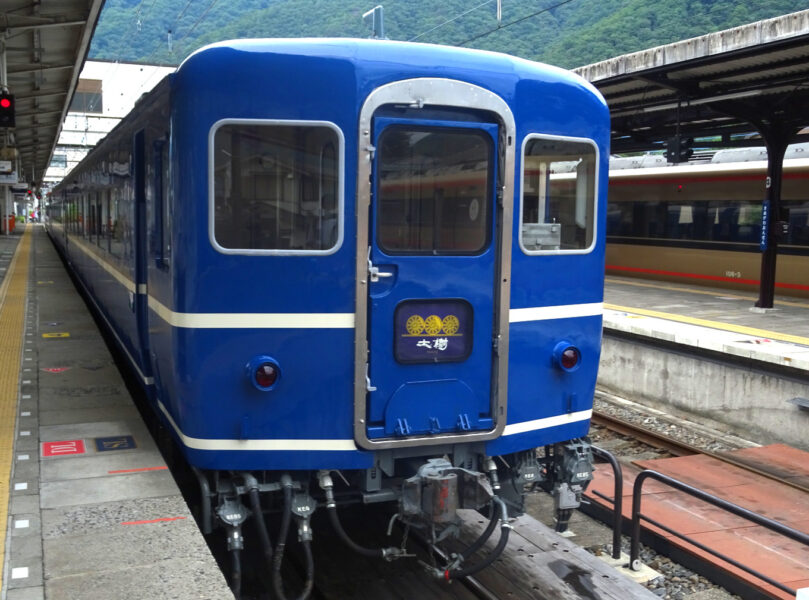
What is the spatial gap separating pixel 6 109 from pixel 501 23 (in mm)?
18155

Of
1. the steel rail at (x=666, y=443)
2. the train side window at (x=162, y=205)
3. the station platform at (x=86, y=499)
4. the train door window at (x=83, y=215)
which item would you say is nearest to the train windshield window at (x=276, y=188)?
the train side window at (x=162, y=205)

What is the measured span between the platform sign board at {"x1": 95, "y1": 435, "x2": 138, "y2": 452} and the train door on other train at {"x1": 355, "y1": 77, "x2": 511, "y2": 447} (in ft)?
6.87

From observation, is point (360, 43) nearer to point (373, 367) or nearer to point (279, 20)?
point (373, 367)

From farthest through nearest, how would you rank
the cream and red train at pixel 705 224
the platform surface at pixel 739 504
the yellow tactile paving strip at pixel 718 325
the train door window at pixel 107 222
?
the cream and red train at pixel 705 224 < the yellow tactile paving strip at pixel 718 325 < the train door window at pixel 107 222 < the platform surface at pixel 739 504

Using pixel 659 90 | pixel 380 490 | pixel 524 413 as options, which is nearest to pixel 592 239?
pixel 524 413

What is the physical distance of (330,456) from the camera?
4465 millimetres

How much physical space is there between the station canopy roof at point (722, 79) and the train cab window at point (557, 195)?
6.04 meters

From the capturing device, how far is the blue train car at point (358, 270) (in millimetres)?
4324

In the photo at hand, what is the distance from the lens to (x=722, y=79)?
12469 mm

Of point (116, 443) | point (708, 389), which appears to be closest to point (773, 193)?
point (708, 389)

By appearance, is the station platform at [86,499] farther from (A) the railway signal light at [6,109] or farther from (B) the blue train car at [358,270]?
(A) the railway signal light at [6,109]

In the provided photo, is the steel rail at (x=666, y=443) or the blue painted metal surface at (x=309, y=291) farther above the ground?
the blue painted metal surface at (x=309, y=291)

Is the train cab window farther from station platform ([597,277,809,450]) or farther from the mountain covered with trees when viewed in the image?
the mountain covered with trees

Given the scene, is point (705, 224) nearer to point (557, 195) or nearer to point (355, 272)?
point (557, 195)
